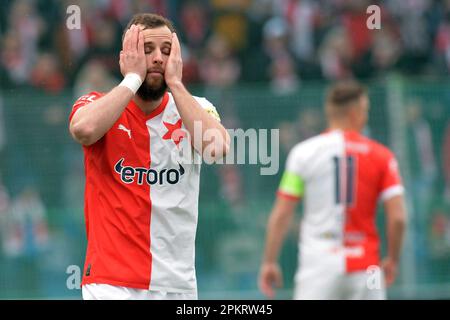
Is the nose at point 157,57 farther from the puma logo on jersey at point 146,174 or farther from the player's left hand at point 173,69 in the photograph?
the puma logo on jersey at point 146,174

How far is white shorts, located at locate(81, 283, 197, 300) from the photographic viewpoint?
554 cm

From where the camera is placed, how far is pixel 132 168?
566 cm

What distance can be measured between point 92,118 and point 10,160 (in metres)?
8.00

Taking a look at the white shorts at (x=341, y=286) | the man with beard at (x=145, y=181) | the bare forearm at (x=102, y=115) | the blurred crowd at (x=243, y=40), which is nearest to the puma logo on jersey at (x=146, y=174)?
the man with beard at (x=145, y=181)

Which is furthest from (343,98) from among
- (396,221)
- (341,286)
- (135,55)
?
(135,55)

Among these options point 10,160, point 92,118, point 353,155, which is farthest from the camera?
point 10,160

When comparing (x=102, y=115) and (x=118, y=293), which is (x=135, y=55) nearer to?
(x=102, y=115)

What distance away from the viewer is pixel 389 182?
806 centimetres

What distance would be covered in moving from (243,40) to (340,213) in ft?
30.2

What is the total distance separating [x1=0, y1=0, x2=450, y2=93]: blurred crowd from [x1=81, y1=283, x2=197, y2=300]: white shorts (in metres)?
8.58

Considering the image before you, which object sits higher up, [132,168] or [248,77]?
[248,77]

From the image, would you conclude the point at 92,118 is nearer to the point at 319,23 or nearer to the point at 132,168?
the point at 132,168

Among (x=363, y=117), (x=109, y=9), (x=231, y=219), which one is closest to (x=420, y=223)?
(x=231, y=219)

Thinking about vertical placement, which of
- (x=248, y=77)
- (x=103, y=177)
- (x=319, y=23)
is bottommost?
(x=103, y=177)
